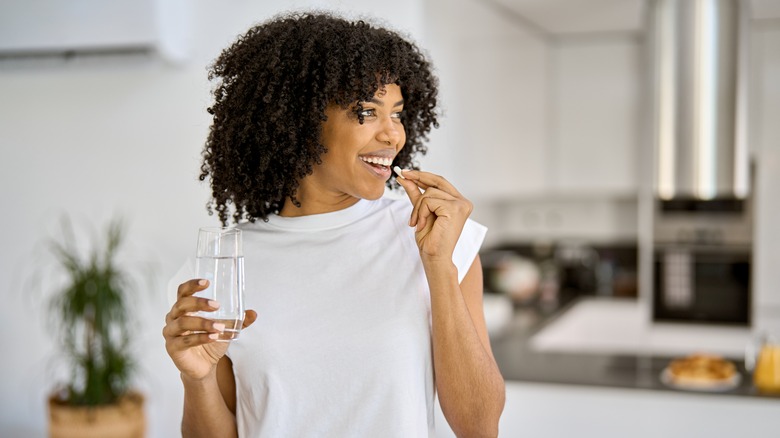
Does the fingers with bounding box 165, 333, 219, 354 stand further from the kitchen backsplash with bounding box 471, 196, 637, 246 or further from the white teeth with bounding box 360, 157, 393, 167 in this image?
the kitchen backsplash with bounding box 471, 196, 637, 246

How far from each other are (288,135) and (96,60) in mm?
2624

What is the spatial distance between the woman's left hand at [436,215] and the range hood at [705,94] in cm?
219

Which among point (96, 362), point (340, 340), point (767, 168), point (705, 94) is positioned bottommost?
point (96, 362)

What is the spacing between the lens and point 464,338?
4.25 ft

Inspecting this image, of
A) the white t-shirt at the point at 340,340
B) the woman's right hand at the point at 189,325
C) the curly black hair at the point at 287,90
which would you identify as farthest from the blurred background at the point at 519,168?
the woman's right hand at the point at 189,325

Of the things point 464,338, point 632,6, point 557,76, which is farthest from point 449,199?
point 557,76

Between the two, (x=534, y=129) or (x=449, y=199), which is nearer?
(x=449, y=199)

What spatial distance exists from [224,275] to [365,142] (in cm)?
30

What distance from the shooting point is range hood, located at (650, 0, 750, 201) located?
325 cm

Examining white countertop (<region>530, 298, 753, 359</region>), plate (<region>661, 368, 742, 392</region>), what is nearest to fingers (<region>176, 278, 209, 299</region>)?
plate (<region>661, 368, 742, 392</region>)

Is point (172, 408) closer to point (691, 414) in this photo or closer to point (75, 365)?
point (75, 365)

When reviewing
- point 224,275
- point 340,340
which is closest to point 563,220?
point 340,340

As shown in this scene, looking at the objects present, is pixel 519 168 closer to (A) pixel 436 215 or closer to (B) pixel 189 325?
(A) pixel 436 215

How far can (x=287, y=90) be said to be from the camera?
4.50ft
